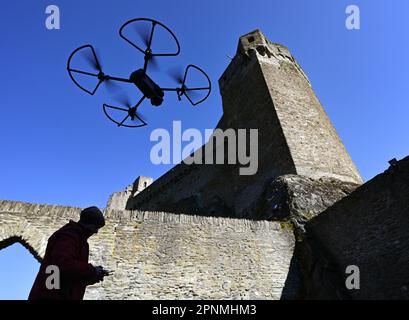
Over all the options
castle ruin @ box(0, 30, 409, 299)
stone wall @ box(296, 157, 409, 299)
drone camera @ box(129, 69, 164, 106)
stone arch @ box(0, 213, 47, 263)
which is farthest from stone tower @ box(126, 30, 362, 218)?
drone camera @ box(129, 69, 164, 106)

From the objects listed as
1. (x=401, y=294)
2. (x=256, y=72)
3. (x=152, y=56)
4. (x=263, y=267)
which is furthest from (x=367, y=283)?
(x=256, y=72)

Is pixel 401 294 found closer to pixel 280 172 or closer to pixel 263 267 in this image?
pixel 263 267

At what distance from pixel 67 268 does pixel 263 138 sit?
921 cm

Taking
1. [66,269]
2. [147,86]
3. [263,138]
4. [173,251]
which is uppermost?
[263,138]

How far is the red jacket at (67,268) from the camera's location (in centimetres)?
250

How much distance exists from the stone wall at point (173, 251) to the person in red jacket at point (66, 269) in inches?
139

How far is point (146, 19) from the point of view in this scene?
3695 millimetres

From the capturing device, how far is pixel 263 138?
11.0 m

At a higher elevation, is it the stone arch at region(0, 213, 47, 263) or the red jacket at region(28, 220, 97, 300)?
the stone arch at region(0, 213, 47, 263)

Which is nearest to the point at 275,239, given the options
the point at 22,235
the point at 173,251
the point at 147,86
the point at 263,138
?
the point at 173,251

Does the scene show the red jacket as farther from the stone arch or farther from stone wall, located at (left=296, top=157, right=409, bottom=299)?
stone wall, located at (left=296, top=157, right=409, bottom=299)

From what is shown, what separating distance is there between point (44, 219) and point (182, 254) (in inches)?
120

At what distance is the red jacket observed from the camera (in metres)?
2.50

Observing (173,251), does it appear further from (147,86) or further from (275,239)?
(147,86)
